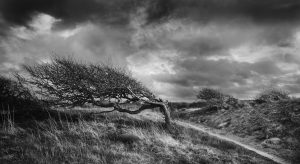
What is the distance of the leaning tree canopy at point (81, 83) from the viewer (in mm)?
11180

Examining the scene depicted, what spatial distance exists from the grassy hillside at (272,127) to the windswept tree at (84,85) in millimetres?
5249

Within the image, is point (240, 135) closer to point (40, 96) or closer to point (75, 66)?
point (75, 66)

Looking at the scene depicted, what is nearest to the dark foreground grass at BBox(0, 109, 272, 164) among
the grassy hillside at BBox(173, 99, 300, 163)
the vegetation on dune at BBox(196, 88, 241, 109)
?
the grassy hillside at BBox(173, 99, 300, 163)

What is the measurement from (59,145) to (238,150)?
7.09 metres

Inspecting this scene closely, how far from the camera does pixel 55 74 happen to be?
11234 mm

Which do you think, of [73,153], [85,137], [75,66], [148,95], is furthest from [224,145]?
[75,66]

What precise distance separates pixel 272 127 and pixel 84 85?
11.2m

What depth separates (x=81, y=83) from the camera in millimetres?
11492

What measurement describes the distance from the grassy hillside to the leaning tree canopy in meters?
7.22

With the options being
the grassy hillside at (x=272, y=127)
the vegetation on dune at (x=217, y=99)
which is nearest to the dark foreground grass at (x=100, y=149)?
the grassy hillside at (x=272, y=127)

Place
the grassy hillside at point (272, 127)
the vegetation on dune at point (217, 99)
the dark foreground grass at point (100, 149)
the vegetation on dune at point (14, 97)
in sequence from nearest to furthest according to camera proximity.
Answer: the dark foreground grass at point (100, 149), the grassy hillside at point (272, 127), the vegetation on dune at point (14, 97), the vegetation on dune at point (217, 99)

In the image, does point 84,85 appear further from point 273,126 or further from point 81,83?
point 273,126

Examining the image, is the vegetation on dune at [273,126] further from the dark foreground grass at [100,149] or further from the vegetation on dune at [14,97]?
the vegetation on dune at [14,97]

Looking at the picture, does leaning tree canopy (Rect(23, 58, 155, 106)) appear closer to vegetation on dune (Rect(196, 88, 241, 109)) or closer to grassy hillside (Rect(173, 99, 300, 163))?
grassy hillside (Rect(173, 99, 300, 163))
